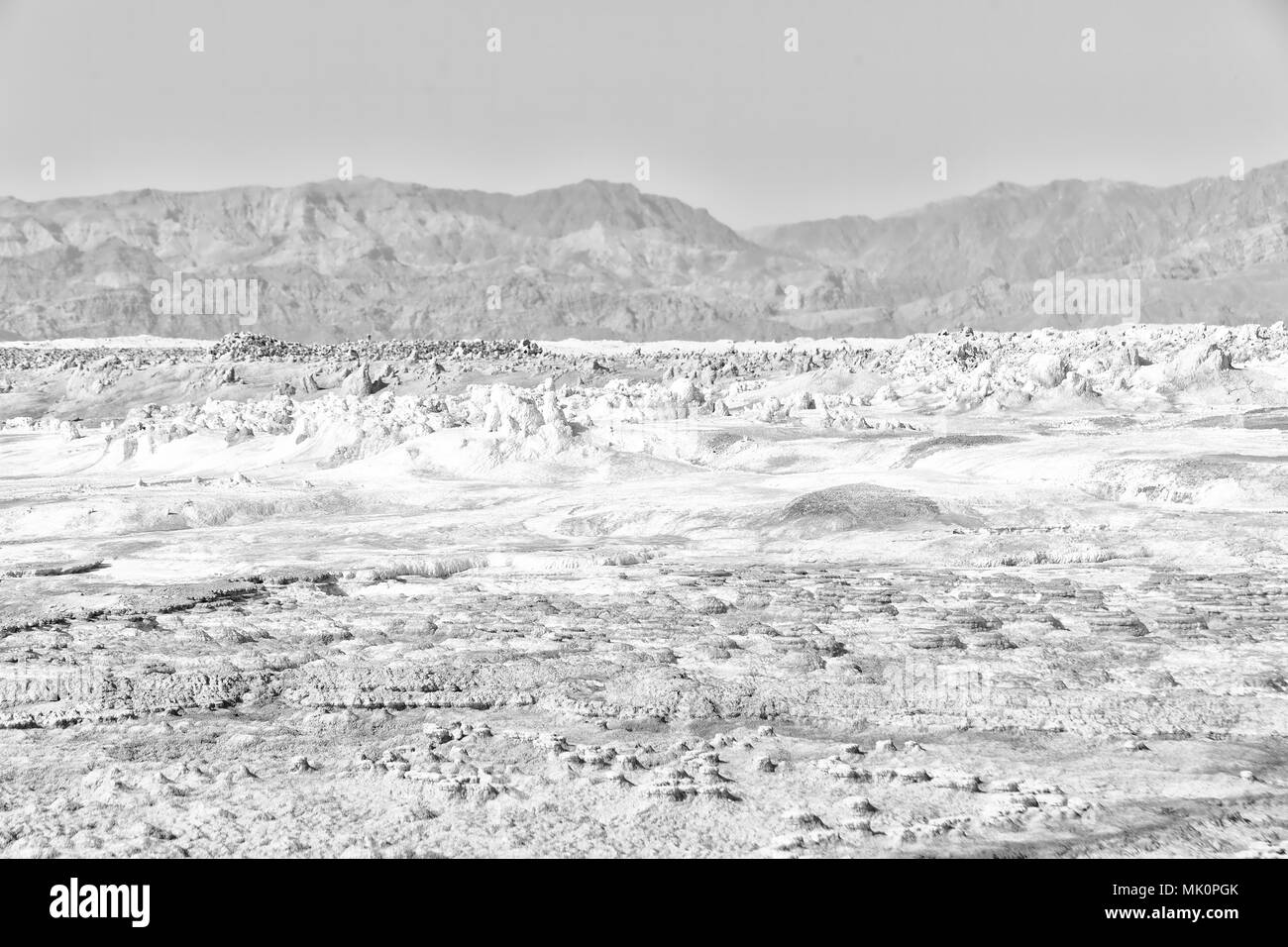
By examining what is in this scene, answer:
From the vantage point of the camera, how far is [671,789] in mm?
11258

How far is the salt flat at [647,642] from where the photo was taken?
1094 centimetres

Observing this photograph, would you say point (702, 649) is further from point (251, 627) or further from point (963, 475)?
point (963, 475)

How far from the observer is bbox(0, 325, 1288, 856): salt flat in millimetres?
10938

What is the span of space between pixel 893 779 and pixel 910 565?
12.5 meters
